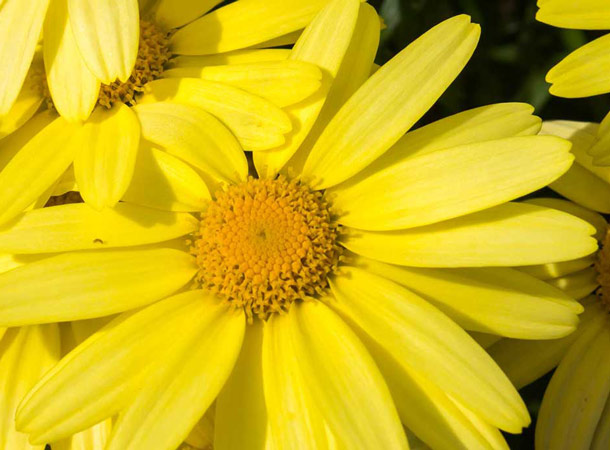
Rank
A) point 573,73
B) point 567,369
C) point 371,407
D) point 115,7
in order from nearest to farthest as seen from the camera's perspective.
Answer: point 371,407
point 115,7
point 573,73
point 567,369

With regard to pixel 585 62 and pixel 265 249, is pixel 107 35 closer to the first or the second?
pixel 265 249

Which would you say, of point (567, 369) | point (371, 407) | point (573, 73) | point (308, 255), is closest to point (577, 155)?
point (573, 73)

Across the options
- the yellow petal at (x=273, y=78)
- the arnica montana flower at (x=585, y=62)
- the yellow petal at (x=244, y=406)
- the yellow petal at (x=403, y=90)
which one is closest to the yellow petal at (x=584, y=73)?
the arnica montana flower at (x=585, y=62)

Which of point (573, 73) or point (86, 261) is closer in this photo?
point (86, 261)

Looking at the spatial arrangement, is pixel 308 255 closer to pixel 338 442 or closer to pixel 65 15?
pixel 338 442

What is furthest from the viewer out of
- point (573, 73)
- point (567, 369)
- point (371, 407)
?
point (567, 369)

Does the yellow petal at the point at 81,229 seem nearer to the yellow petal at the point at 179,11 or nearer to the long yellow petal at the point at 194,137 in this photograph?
the long yellow petal at the point at 194,137
